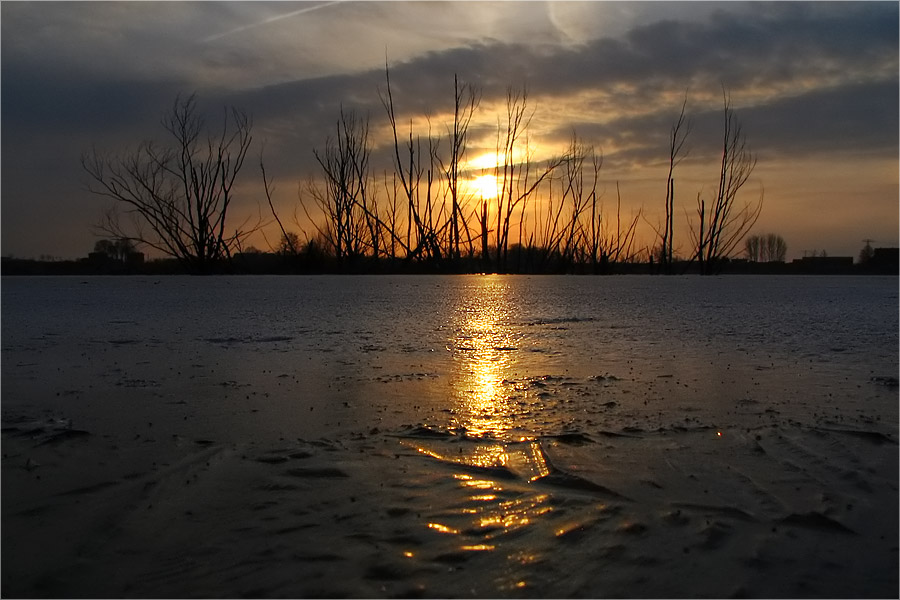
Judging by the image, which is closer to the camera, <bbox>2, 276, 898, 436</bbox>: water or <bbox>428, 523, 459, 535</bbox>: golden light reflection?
<bbox>428, 523, 459, 535</bbox>: golden light reflection

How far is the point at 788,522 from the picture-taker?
1282 millimetres

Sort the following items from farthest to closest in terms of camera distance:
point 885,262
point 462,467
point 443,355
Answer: point 885,262, point 443,355, point 462,467

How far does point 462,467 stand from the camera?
160 cm

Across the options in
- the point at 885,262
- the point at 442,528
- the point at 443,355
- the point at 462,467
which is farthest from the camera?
the point at 885,262

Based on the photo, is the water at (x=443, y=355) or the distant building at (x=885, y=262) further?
the distant building at (x=885, y=262)

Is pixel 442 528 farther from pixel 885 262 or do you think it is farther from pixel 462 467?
pixel 885 262

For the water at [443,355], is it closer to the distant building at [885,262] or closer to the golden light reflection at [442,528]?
the golden light reflection at [442,528]

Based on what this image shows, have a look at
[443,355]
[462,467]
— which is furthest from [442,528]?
[443,355]

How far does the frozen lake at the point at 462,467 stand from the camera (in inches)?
43.6

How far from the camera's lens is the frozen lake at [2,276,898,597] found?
111 cm

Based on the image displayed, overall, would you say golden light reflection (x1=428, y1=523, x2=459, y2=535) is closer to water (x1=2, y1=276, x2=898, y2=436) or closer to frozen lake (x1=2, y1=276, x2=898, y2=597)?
frozen lake (x1=2, y1=276, x2=898, y2=597)

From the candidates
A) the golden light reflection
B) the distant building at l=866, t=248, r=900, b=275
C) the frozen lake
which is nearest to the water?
the frozen lake

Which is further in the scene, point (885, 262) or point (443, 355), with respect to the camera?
point (885, 262)

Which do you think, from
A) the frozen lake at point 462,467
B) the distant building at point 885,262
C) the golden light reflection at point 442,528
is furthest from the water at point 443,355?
the distant building at point 885,262
